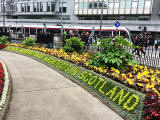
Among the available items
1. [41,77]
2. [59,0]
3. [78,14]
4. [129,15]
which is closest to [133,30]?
[129,15]

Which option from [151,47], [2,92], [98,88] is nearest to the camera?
[2,92]

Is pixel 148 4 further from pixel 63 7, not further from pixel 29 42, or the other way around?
pixel 29 42

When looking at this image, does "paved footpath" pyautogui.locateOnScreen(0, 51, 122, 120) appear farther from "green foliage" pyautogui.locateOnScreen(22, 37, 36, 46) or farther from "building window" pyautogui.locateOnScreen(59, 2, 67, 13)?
"building window" pyautogui.locateOnScreen(59, 2, 67, 13)

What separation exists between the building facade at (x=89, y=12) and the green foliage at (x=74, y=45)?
31476 millimetres

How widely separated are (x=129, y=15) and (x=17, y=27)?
1102 inches


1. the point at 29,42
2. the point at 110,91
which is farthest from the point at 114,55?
the point at 29,42

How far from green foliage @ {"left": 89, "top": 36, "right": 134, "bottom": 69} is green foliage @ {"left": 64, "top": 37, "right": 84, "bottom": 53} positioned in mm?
3405

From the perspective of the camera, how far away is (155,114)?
3.72 meters

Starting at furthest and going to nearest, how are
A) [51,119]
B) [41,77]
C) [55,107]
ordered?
[41,77], [55,107], [51,119]

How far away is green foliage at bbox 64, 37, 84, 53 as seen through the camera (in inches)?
427

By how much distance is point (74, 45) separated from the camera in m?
11.1

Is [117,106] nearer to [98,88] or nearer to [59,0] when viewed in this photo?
[98,88]

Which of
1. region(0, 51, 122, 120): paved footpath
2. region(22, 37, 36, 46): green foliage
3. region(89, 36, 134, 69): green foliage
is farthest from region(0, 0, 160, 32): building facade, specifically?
region(0, 51, 122, 120): paved footpath

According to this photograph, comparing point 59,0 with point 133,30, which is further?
point 59,0
